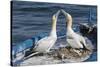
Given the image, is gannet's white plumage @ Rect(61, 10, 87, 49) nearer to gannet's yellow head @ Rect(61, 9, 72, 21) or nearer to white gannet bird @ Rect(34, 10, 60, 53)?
gannet's yellow head @ Rect(61, 9, 72, 21)

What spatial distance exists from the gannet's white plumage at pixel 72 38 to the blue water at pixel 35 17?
5 cm

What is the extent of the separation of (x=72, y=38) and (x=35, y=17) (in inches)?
19.4

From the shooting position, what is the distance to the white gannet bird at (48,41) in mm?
2545

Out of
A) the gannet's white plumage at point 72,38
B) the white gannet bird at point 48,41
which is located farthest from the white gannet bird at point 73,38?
the white gannet bird at point 48,41

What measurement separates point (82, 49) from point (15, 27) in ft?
2.68

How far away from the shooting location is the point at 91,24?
2799 mm

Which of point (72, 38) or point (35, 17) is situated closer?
point (35, 17)

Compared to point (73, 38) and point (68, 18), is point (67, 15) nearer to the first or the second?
point (68, 18)

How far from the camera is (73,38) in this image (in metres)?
2.71

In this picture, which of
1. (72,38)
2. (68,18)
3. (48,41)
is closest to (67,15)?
(68,18)

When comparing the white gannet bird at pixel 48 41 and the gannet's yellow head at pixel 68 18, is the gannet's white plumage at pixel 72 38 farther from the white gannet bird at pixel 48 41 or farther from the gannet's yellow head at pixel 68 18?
the white gannet bird at pixel 48 41

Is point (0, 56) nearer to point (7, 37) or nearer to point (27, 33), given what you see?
point (7, 37)

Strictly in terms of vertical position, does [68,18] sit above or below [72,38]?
above

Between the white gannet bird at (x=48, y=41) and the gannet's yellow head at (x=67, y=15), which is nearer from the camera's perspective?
the white gannet bird at (x=48, y=41)
